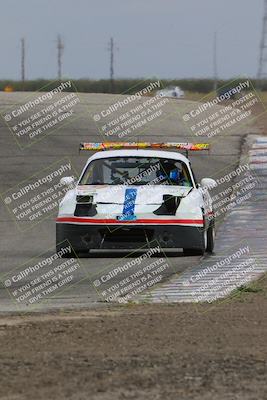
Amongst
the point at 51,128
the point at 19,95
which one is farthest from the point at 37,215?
the point at 19,95

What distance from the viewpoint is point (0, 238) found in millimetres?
→ 18859

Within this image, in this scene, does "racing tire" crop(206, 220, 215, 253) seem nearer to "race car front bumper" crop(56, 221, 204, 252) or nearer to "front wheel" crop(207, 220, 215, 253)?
"front wheel" crop(207, 220, 215, 253)

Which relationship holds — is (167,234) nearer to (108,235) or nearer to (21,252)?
(108,235)

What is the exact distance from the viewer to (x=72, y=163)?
32062 mm

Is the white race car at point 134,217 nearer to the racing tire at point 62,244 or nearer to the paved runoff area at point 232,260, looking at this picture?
the racing tire at point 62,244

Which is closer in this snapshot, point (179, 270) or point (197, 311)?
point (197, 311)

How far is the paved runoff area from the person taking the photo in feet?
39.7

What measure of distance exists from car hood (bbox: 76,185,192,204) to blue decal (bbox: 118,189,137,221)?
0.13 feet

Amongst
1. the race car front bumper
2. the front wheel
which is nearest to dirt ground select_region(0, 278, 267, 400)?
the race car front bumper

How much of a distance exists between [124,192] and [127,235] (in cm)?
72

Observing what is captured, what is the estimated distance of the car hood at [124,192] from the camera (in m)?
15.5

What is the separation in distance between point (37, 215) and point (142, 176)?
6.18 m

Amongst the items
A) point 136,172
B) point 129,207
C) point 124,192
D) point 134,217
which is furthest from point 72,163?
point 134,217

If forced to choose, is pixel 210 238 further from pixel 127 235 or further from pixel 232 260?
pixel 127 235
